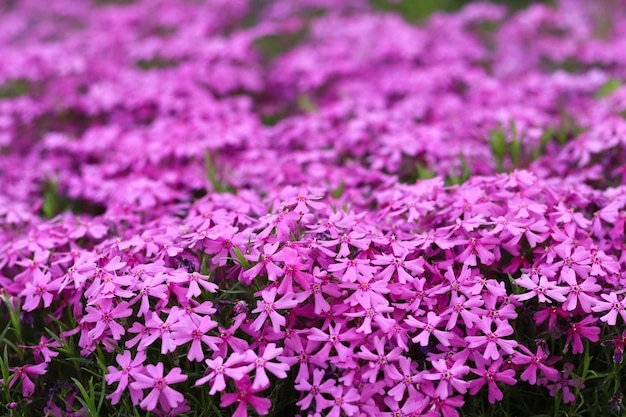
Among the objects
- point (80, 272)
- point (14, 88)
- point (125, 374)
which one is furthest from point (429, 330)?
point (14, 88)

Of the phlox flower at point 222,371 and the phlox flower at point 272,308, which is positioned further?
the phlox flower at point 272,308

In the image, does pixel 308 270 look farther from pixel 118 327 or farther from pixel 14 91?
pixel 14 91

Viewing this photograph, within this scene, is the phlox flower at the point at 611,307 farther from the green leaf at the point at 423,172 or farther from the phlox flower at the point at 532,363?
the green leaf at the point at 423,172

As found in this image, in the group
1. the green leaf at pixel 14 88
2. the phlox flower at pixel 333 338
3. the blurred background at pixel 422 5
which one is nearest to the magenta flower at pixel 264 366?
the phlox flower at pixel 333 338

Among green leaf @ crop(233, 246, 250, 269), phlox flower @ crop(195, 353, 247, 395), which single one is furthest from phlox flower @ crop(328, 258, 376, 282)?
phlox flower @ crop(195, 353, 247, 395)

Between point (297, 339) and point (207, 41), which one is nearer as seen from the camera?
point (297, 339)

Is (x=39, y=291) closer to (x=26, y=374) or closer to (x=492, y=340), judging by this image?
(x=26, y=374)

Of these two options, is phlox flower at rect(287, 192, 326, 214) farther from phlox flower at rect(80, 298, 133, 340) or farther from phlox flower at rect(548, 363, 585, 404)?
phlox flower at rect(548, 363, 585, 404)

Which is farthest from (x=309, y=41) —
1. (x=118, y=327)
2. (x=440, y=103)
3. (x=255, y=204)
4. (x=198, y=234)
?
(x=118, y=327)

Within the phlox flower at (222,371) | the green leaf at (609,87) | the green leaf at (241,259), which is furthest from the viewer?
the green leaf at (609,87)
